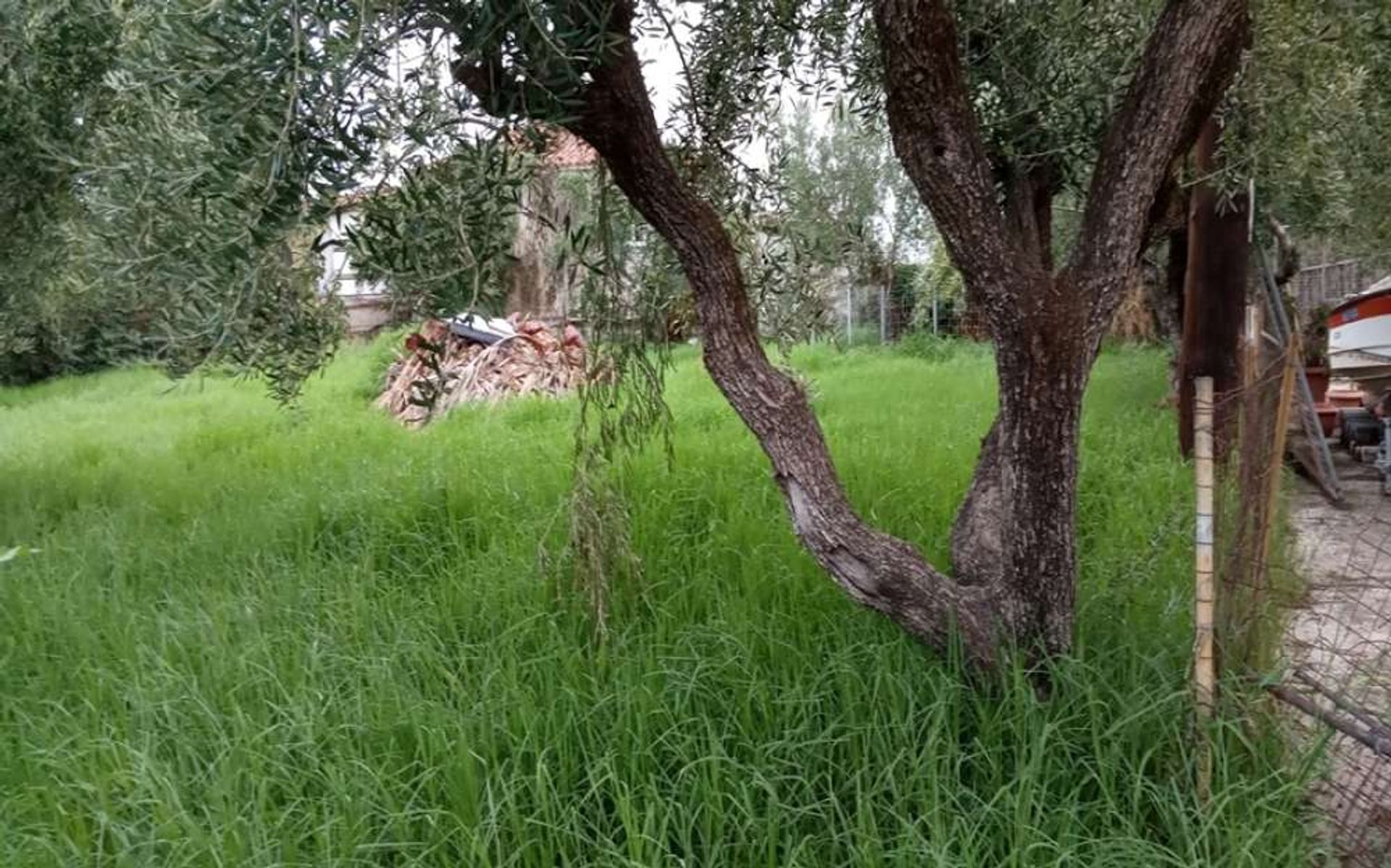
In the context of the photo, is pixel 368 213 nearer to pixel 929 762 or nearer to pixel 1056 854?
pixel 929 762

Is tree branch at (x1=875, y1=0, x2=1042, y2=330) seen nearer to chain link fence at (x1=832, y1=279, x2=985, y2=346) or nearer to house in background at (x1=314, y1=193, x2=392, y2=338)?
house in background at (x1=314, y1=193, x2=392, y2=338)

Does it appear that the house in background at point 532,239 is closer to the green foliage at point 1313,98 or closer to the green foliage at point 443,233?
the green foliage at point 443,233

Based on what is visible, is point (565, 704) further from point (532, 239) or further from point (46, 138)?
point (46, 138)

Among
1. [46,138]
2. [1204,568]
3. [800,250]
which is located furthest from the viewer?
[46,138]

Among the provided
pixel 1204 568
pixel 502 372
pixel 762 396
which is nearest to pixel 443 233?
pixel 762 396

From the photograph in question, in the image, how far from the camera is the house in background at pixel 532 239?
2.84 m

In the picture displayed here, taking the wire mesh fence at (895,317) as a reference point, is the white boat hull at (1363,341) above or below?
below

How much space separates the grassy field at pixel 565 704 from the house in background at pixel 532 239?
50.3 inches

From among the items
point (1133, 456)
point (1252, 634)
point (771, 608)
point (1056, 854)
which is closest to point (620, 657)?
point (771, 608)

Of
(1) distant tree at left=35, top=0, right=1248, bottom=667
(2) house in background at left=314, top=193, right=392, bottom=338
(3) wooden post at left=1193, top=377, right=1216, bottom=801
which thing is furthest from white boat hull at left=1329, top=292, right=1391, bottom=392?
(2) house in background at left=314, top=193, right=392, bottom=338

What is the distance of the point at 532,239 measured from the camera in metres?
4.20

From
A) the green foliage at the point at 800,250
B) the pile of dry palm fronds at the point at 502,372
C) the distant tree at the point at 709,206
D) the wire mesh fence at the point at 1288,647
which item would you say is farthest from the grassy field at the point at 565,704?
the pile of dry palm fronds at the point at 502,372

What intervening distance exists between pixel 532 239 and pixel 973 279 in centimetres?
212

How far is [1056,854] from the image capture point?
2.43 meters
